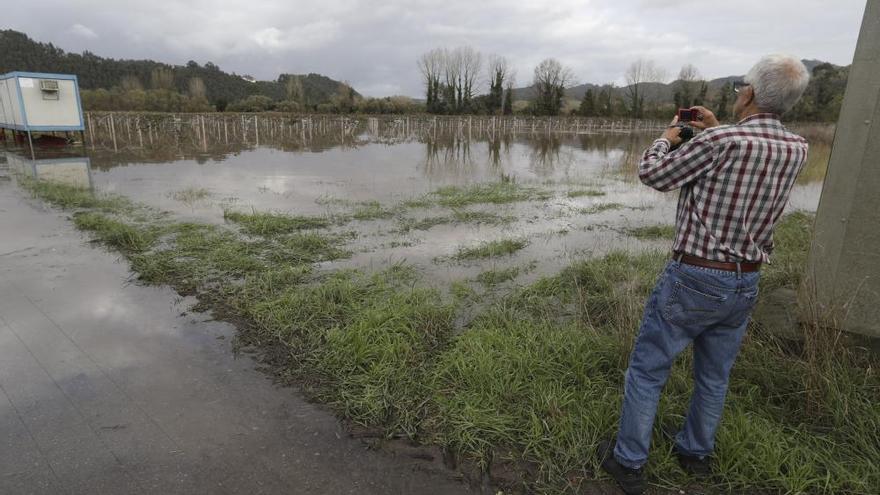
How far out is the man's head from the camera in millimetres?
1978

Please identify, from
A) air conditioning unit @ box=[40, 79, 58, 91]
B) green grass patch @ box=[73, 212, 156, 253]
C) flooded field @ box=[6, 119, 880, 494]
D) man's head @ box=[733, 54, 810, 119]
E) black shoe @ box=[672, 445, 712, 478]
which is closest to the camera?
man's head @ box=[733, 54, 810, 119]

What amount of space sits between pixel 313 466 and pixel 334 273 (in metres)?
3.02

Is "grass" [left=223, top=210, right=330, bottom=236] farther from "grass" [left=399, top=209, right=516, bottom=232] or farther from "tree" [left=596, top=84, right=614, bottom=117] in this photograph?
"tree" [left=596, top=84, right=614, bottom=117]

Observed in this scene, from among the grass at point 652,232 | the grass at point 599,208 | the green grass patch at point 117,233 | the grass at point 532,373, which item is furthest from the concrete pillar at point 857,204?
the green grass patch at point 117,233

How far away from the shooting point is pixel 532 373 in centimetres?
333

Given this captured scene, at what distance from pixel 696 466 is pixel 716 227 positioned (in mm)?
1260

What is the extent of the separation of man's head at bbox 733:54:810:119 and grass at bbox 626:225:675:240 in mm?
5788

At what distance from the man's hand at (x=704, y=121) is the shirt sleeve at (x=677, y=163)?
22 cm

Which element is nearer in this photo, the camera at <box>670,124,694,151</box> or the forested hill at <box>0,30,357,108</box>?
the camera at <box>670,124,694,151</box>

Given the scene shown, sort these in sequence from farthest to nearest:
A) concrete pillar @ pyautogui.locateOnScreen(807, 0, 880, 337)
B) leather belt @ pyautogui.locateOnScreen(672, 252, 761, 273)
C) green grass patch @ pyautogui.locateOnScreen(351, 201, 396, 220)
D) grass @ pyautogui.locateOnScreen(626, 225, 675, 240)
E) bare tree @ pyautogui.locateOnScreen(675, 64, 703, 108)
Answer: bare tree @ pyautogui.locateOnScreen(675, 64, 703, 108)
green grass patch @ pyautogui.locateOnScreen(351, 201, 396, 220)
grass @ pyautogui.locateOnScreen(626, 225, 675, 240)
concrete pillar @ pyautogui.locateOnScreen(807, 0, 880, 337)
leather belt @ pyautogui.locateOnScreen(672, 252, 761, 273)

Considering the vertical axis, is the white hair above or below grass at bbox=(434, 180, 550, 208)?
above

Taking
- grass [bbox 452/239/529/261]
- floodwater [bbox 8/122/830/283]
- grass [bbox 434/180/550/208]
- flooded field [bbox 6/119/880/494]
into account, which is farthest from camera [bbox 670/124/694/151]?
grass [bbox 434/180/550/208]

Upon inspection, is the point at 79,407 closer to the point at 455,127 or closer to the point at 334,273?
the point at 334,273

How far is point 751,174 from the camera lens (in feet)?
6.63
